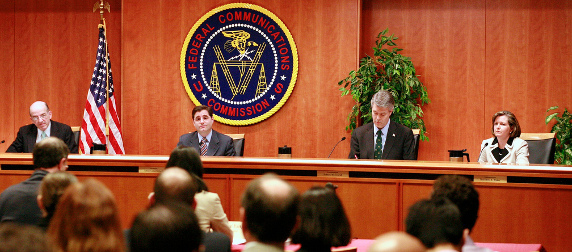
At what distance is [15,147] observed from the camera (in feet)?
19.0

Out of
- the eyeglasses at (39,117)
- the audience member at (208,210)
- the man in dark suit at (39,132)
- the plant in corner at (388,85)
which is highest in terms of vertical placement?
the plant in corner at (388,85)

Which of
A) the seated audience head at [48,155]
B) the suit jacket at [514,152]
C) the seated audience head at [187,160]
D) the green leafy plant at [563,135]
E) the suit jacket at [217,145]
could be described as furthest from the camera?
the green leafy plant at [563,135]

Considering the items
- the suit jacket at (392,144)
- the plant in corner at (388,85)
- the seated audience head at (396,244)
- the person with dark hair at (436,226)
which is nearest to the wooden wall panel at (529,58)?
the plant in corner at (388,85)

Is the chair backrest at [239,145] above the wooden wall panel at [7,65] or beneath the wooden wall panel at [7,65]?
beneath

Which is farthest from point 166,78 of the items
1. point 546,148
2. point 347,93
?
point 546,148

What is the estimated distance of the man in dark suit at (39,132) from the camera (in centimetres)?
583

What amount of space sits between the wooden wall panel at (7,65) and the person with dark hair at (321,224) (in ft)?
21.9

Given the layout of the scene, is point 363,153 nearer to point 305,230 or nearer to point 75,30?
point 305,230

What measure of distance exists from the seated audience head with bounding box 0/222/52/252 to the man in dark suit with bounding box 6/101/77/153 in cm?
503

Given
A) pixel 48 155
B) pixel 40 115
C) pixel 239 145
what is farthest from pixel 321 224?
pixel 40 115

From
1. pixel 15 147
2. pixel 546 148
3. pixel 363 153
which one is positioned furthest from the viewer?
pixel 15 147

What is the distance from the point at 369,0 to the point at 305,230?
5.51 meters

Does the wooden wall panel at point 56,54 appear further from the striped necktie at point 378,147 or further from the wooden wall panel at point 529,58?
the wooden wall panel at point 529,58

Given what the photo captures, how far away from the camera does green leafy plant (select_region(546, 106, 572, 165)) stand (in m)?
6.06
